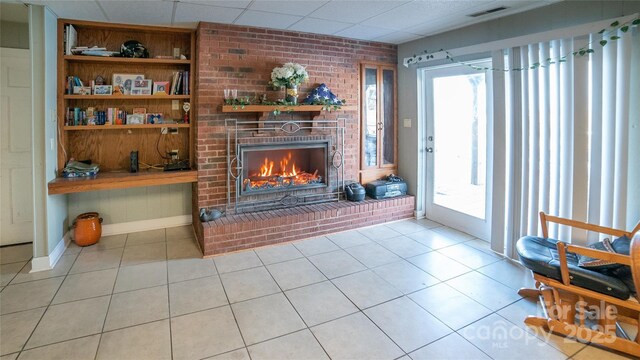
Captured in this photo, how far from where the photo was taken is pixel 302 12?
10.7ft

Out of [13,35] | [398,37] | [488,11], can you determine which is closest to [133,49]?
[13,35]

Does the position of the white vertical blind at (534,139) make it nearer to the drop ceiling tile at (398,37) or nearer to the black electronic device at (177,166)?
the drop ceiling tile at (398,37)

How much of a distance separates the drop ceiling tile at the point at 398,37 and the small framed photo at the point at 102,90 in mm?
3189

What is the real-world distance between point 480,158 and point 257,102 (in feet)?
8.60

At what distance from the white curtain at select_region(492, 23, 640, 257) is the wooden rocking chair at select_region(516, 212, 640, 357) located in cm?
47

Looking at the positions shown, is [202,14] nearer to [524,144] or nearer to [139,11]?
[139,11]

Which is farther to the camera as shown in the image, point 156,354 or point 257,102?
point 257,102

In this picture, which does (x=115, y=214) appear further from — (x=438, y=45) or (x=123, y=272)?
(x=438, y=45)

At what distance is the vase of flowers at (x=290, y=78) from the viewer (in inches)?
149

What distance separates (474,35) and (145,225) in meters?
4.37

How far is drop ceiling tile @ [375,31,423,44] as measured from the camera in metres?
4.13

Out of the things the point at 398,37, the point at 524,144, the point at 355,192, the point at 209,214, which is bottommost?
the point at 209,214

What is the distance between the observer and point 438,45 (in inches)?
161

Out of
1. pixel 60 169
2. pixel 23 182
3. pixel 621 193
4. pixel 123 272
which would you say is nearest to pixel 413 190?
pixel 621 193
